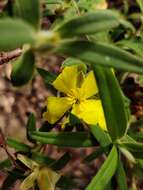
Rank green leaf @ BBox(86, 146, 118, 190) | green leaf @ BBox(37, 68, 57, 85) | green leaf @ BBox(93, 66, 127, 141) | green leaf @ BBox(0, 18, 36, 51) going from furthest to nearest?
green leaf @ BBox(37, 68, 57, 85) < green leaf @ BBox(86, 146, 118, 190) < green leaf @ BBox(93, 66, 127, 141) < green leaf @ BBox(0, 18, 36, 51)

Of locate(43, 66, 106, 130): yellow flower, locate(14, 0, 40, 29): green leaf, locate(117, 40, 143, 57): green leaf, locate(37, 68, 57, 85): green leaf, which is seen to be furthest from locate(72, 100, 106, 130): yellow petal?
locate(14, 0, 40, 29): green leaf

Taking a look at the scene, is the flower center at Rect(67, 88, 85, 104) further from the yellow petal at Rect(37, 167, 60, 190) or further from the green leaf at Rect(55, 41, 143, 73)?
the green leaf at Rect(55, 41, 143, 73)

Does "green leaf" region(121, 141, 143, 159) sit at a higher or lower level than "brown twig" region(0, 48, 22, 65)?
lower

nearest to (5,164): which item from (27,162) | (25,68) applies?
(27,162)

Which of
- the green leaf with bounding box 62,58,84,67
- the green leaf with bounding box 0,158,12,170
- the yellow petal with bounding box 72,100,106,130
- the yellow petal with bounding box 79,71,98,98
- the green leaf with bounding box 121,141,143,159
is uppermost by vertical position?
the green leaf with bounding box 62,58,84,67

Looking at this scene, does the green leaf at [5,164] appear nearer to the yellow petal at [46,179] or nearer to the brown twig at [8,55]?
the yellow petal at [46,179]

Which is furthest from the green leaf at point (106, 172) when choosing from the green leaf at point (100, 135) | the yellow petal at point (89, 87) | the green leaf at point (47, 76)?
the green leaf at point (47, 76)

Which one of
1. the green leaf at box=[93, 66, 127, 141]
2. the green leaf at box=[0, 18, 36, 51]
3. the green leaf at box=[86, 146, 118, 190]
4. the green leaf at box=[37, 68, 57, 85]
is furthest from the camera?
the green leaf at box=[37, 68, 57, 85]

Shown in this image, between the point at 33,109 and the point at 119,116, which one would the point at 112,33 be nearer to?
the point at 119,116
